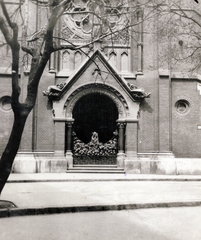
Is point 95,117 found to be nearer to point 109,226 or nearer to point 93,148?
point 93,148

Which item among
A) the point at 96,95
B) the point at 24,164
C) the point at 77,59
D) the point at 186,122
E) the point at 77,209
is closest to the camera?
the point at 77,209

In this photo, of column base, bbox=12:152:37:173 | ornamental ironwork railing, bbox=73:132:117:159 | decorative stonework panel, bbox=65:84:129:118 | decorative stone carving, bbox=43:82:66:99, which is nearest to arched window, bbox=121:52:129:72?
decorative stonework panel, bbox=65:84:129:118

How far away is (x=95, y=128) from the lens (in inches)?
679

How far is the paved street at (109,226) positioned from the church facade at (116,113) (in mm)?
8848

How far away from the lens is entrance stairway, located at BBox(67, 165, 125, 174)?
51.0ft

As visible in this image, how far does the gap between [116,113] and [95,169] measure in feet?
10.8

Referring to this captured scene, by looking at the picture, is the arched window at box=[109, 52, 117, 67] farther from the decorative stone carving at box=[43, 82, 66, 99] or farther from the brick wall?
the brick wall

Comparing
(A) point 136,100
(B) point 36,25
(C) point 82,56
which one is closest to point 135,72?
(A) point 136,100

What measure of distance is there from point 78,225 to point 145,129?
1084 centimetres

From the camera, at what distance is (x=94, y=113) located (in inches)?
685

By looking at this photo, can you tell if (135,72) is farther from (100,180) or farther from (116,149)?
(100,180)

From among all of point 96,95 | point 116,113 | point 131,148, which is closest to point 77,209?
point 131,148

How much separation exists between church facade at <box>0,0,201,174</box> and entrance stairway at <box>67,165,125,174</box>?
0.05 m

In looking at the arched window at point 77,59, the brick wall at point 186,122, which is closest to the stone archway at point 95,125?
the arched window at point 77,59
